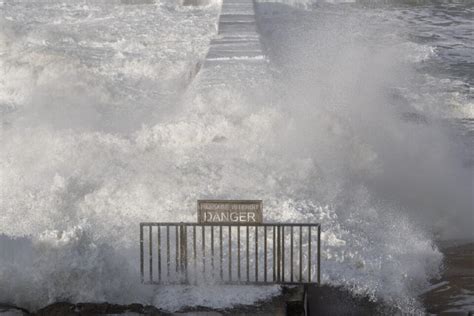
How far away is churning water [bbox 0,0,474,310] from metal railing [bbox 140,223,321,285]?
0.19m

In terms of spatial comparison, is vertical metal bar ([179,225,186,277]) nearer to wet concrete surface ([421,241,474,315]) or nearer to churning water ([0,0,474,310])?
churning water ([0,0,474,310])

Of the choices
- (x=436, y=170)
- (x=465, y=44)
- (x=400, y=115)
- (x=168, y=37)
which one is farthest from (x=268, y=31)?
(x=436, y=170)

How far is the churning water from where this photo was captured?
8.51m

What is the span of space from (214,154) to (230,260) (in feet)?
13.4

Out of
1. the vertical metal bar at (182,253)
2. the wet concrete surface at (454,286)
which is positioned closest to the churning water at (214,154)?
the wet concrete surface at (454,286)

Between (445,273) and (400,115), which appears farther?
(400,115)

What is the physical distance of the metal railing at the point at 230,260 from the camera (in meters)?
8.12

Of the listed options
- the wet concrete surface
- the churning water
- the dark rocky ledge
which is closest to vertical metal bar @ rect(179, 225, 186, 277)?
the churning water

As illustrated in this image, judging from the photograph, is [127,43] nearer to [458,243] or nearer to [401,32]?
[401,32]

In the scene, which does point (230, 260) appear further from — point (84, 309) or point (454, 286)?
point (454, 286)

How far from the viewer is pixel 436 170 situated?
1320 centimetres

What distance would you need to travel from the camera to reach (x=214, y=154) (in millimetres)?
12172

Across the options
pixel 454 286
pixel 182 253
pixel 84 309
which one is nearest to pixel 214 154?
pixel 182 253

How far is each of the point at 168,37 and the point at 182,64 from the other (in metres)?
3.24
